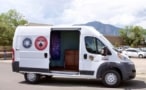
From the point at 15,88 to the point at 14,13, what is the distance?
56.3 meters

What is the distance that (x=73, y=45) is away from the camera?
1617 cm

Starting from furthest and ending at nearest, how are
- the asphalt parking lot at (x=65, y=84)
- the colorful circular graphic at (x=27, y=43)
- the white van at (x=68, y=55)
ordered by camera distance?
the colorful circular graphic at (x=27, y=43)
the white van at (x=68, y=55)
the asphalt parking lot at (x=65, y=84)

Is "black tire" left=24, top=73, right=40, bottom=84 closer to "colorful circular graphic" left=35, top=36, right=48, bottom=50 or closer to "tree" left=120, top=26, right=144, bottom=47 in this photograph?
"colorful circular graphic" left=35, top=36, right=48, bottom=50

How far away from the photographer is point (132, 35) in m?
108

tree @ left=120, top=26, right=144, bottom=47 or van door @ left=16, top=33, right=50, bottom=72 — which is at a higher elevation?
tree @ left=120, top=26, right=144, bottom=47

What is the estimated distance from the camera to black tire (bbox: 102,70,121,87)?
45.5 feet

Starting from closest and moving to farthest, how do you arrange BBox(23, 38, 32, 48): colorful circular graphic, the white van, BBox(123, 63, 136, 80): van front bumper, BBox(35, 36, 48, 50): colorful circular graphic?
BBox(123, 63, 136, 80): van front bumper < the white van < BBox(35, 36, 48, 50): colorful circular graphic < BBox(23, 38, 32, 48): colorful circular graphic

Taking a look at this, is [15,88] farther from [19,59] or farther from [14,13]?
[14,13]

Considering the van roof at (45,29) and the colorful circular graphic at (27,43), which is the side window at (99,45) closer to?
the van roof at (45,29)

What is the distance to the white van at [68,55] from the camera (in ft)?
46.0

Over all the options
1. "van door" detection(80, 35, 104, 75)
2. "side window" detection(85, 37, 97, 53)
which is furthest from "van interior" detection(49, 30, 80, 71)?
"side window" detection(85, 37, 97, 53)

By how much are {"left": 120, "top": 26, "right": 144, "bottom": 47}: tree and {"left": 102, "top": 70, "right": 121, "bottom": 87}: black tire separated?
91394 millimetres

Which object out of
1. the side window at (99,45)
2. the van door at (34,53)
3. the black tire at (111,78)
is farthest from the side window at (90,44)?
the van door at (34,53)

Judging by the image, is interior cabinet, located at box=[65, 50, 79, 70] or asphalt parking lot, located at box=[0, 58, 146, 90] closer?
asphalt parking lot, located at box=[0, 58, 146, 90]
